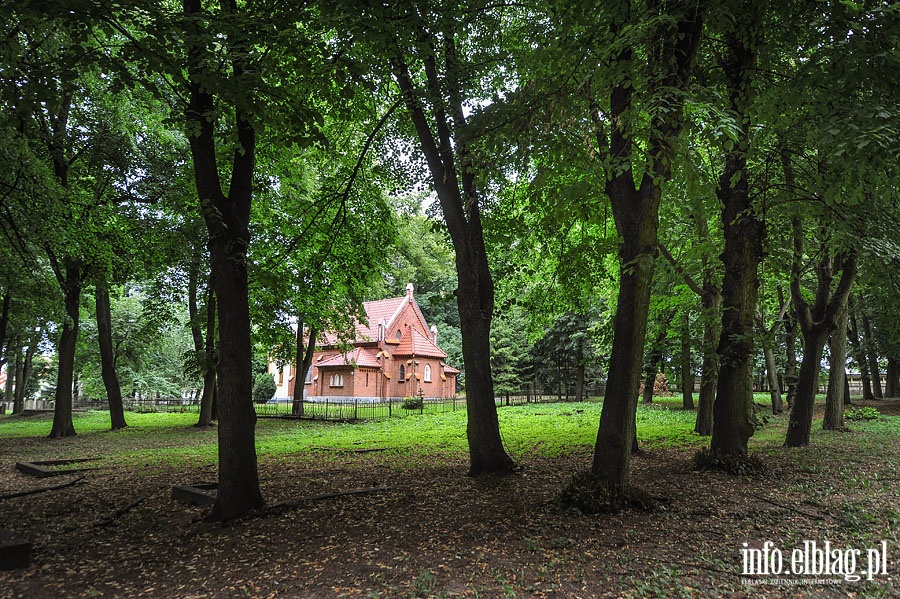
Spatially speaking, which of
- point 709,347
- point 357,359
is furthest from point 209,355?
point 357,359

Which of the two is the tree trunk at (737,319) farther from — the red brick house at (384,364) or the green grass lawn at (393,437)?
the red brick house at (384,364)

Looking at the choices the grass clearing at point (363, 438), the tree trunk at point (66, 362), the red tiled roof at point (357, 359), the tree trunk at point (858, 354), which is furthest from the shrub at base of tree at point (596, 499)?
the red tiled roof at point (357, 359)

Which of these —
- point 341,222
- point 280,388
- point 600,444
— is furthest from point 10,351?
point 600,444

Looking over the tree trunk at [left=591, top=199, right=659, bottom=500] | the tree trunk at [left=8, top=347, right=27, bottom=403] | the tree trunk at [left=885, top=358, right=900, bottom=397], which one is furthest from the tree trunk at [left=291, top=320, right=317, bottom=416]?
the tree trunk at [left=885, top=358, right=900, bottom=397]

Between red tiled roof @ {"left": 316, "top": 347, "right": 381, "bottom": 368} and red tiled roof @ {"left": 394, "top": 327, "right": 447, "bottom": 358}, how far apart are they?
1.95m

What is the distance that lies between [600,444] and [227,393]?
15.3 ft

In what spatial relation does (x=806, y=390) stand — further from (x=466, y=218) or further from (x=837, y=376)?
(x=466, y=218)

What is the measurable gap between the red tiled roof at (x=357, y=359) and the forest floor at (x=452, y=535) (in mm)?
28422

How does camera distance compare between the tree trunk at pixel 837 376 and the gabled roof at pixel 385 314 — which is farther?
the gabled roof at pixel 385 314

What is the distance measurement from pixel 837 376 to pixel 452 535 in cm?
1363

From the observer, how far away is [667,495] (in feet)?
22.6

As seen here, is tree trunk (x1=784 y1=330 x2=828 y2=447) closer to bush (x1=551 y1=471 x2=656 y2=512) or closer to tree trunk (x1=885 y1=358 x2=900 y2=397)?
bush (x1=551 y1=471 x2=656 y2=512)

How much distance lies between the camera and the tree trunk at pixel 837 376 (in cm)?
1373

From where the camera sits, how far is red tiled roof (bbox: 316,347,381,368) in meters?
37.9
